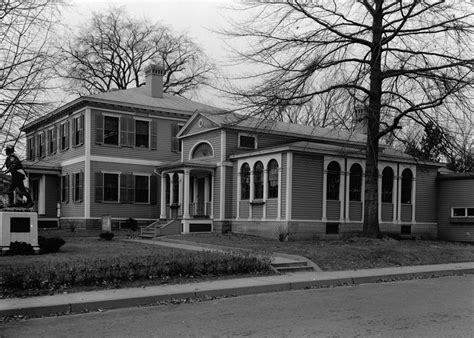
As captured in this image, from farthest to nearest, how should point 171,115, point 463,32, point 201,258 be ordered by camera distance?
point 171,115 < point 463,32 < point 201,258

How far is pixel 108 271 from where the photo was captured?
12.1 m

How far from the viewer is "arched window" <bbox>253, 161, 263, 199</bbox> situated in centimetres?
2575

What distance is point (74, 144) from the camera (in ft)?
104

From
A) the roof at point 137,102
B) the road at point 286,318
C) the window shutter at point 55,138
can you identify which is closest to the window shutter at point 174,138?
the roof at point 137,102

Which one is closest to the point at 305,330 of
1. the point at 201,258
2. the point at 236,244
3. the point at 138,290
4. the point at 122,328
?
the point at 122,328

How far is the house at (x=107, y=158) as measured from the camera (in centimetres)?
3006

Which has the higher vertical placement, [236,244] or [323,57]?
[323,57]

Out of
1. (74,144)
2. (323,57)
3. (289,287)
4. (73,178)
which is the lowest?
(289,287)

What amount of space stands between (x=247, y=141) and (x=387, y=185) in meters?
7.80

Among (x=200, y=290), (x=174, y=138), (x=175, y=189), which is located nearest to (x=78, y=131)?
(x=174, y=138)

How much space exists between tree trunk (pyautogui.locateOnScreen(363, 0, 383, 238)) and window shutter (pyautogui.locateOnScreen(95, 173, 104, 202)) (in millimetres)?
14963

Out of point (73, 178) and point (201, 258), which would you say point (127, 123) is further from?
point (201, 258)

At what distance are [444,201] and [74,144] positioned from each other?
21.7 m

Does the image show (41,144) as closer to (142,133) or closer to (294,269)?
(142,133)
